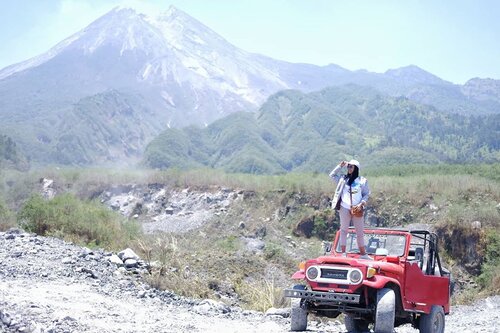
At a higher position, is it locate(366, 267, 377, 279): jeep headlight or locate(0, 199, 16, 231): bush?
locate(366, 267, 377, 279): jeep headlight

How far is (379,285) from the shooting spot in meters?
8.06

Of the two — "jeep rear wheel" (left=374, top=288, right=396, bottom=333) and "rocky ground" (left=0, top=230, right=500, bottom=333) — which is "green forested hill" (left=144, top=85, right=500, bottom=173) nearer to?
"rocky ground" (left=0, top=230, right=500, bottom=333)

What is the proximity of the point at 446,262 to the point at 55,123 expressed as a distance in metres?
131

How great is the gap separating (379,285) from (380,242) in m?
1.34

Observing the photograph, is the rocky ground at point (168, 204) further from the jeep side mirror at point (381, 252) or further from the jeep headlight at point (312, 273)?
the jeep headlight at point (312, 273)

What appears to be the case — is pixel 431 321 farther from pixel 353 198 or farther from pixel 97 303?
pixel 97 303

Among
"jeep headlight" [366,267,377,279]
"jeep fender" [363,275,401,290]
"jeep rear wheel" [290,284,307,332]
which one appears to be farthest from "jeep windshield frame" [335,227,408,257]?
"jeep rear wheel" [290,284,307,332]

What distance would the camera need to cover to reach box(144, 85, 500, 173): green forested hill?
114m

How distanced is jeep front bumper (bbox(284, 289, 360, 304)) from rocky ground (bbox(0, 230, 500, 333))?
109cm

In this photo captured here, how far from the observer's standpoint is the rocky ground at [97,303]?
820 cm

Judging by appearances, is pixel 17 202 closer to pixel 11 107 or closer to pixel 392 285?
pixel 392 285

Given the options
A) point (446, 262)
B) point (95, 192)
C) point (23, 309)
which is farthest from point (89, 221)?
point (95, 192)

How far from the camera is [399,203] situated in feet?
131

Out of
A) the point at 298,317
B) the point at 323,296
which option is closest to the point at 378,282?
the point at 323,296
